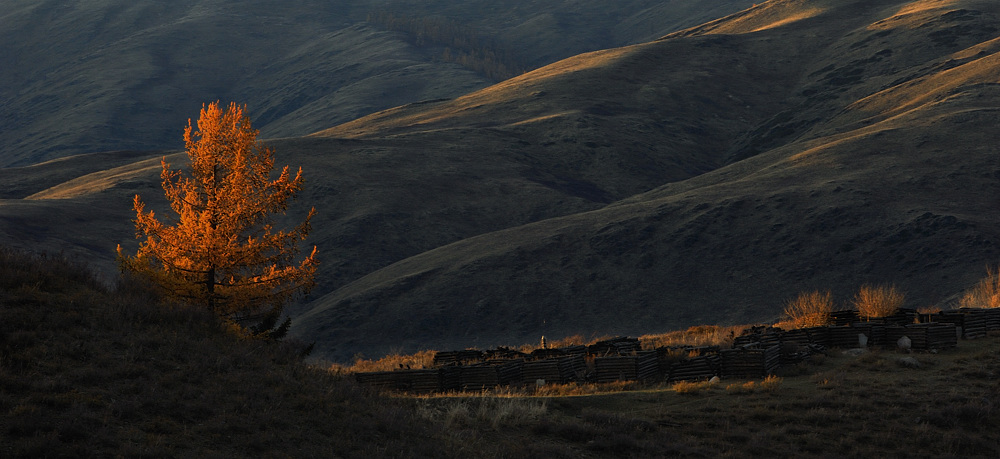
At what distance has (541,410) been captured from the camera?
792 inches

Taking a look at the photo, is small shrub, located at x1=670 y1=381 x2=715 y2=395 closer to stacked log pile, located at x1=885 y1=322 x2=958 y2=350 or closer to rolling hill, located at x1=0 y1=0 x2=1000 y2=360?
stacked log pile, located at x1=885 y1=322 x2=958 y2=350

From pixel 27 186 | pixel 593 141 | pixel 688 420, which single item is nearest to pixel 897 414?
pixel 688 420

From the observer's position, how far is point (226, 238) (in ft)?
87.4

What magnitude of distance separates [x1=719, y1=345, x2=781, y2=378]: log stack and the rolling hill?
111 ft

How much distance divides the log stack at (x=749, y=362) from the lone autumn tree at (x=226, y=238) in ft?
40.7

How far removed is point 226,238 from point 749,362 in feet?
49.8

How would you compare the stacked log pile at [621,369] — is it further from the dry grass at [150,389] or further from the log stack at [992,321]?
the log stack at [992,321]

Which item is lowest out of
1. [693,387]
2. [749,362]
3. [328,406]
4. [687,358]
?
[328,406]

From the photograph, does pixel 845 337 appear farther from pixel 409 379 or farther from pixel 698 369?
pixel 409 379

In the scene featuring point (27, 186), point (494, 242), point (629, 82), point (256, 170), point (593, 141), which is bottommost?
point (256, 170)

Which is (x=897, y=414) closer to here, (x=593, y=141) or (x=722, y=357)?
(x=722, y=357)

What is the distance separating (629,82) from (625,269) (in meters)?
72.8

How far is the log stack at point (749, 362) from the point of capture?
26219mm

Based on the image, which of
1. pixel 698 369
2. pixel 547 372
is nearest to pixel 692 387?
pixel 698 369
